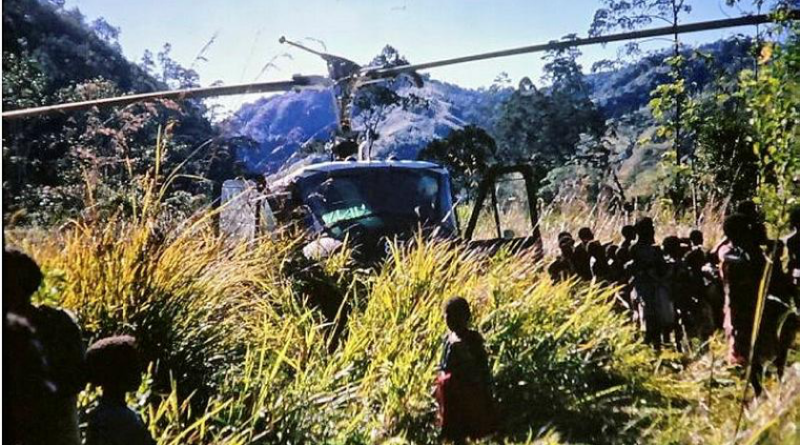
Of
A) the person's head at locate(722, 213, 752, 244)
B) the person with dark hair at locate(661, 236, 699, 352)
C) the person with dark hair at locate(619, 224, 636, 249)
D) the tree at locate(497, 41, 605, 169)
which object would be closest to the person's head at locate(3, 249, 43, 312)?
the person's head at locate(722, 213, 752, 244)

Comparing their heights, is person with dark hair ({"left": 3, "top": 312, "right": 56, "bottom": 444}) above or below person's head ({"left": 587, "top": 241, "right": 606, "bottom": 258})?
above

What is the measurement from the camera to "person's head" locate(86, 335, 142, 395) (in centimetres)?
236

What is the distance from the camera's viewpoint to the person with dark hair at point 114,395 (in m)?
2.33

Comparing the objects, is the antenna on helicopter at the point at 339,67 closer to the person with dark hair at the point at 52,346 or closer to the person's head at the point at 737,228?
the person's head at the point at 737,228

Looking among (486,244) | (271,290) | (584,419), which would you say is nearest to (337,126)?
(486,244)

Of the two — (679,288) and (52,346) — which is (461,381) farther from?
(679,288)

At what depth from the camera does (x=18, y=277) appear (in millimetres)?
→ 2039

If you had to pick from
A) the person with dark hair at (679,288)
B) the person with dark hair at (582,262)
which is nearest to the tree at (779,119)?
the person with dark hair at (679,288)

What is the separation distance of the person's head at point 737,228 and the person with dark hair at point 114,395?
3.49 meters

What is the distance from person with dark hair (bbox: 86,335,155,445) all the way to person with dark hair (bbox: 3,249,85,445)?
60 mm

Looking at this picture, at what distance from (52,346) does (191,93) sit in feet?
9.07

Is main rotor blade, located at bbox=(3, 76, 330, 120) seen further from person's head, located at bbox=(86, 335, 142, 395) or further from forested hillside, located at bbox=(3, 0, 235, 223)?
person's head, located at bbox=(86, 335, 142, 395)

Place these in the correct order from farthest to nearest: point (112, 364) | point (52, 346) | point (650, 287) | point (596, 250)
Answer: point (596, 250), point (650, 287), point (112, 364), point (52, 346)

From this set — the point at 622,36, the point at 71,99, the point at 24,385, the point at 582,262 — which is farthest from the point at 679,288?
the point at 71,99
